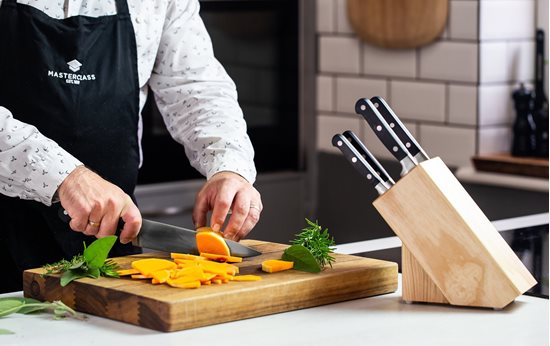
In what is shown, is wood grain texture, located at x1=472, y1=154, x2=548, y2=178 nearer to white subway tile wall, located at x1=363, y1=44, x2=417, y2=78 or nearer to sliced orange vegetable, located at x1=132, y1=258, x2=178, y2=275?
white subway tile wall, located at x1=363, y1=44, x2=417, y2=78

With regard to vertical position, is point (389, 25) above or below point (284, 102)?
above

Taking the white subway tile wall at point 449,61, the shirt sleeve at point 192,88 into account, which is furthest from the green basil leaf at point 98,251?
the white subway tile wall at point 449,61

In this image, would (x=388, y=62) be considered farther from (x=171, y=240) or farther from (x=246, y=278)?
(x=246, y=278)

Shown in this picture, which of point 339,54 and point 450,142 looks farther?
point 339,54

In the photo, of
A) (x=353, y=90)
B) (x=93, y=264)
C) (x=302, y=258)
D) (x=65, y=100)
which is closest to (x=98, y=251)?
(x=93, y=264)

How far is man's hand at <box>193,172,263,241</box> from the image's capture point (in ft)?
5.25

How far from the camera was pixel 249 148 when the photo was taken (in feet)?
5.91

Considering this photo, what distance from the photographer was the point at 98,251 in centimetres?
135

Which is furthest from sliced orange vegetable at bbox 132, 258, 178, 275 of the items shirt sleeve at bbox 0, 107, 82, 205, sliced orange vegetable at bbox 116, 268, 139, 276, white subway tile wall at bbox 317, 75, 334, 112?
white subway tile wall at bbox 317, 75, 334, 112

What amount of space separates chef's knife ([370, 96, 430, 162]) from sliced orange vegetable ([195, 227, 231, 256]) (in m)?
0.27

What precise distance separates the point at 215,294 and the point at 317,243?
199 mm

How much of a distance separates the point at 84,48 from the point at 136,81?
0.38 ft

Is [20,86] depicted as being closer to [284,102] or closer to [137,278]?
[137,278]

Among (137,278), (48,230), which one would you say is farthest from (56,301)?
(48,230)
